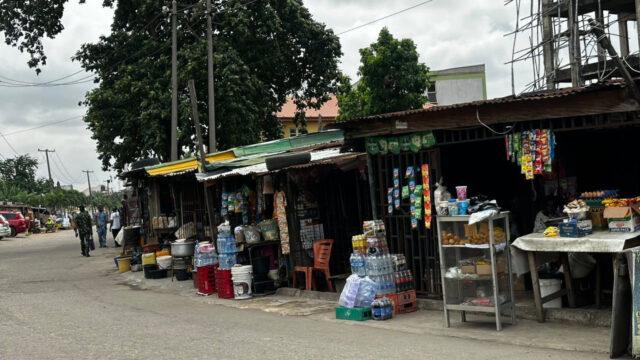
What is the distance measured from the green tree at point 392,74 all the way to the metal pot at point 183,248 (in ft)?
55.6

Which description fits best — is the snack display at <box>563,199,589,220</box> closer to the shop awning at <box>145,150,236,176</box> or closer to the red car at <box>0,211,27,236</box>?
the shop awning at <box>145,150,236,176</box>

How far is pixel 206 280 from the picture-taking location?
1341 centimetres

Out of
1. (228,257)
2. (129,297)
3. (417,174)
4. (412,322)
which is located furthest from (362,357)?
(129,297)

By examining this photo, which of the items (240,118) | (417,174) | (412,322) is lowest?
(412,322)

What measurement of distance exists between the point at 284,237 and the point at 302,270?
73 cm

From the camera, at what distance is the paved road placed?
Result: 7.38 meters

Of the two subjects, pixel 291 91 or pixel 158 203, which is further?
pixel 291 91

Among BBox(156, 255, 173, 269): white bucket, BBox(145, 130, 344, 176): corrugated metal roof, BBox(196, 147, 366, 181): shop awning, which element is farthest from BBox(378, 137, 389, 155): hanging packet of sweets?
BBox(156, 255, 173, 269): white bucket

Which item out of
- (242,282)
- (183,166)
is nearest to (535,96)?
(242,282)

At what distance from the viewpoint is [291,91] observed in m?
29.2

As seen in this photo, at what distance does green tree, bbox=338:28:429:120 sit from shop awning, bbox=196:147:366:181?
1837 centimetres

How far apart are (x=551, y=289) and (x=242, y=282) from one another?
6011 millimetres

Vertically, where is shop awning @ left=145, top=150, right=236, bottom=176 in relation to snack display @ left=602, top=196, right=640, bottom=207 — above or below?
above

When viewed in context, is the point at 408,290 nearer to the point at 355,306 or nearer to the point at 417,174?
the point at 355,306
